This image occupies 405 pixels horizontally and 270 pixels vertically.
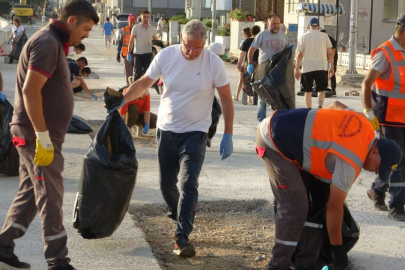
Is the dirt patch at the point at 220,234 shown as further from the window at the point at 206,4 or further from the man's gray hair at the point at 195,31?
the window at the point at 206,4

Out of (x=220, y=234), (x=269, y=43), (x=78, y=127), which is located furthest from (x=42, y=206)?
(x=269, y=43)

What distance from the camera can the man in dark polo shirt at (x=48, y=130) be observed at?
4.85 metres

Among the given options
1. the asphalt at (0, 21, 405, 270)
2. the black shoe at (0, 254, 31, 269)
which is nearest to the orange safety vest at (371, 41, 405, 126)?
the asphalt at (0, 21, 405, 270)

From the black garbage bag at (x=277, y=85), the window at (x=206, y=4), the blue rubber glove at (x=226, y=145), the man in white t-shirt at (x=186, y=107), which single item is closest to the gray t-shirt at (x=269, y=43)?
the black garbage bag at (x=277, y=85)

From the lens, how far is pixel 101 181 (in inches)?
227

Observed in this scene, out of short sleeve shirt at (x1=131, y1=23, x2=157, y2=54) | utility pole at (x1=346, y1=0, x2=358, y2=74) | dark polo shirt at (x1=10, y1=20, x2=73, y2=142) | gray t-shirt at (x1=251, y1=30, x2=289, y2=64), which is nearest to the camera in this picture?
dark polo shirt at (x1=10, y1=20, x2=73, y2=142)

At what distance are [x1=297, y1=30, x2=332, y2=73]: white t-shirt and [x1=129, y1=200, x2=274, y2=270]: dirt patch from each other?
6817 millimetres

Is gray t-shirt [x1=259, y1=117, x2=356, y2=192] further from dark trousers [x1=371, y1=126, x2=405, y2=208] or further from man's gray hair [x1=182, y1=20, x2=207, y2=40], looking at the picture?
dark trousers [x1=371, y1=126, x2=405, y2=208]

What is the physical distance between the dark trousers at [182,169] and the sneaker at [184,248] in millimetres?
48

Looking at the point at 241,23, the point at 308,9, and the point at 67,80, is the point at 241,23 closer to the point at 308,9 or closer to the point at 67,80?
the point at 308,9

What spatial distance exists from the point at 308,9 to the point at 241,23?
7536 millimetres

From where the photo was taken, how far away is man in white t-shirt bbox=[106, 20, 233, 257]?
6035 mm

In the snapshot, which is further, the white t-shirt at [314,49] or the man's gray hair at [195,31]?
the white t-shirt at [314,49]

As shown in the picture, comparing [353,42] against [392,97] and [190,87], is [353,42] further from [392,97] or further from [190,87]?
[190,87]
